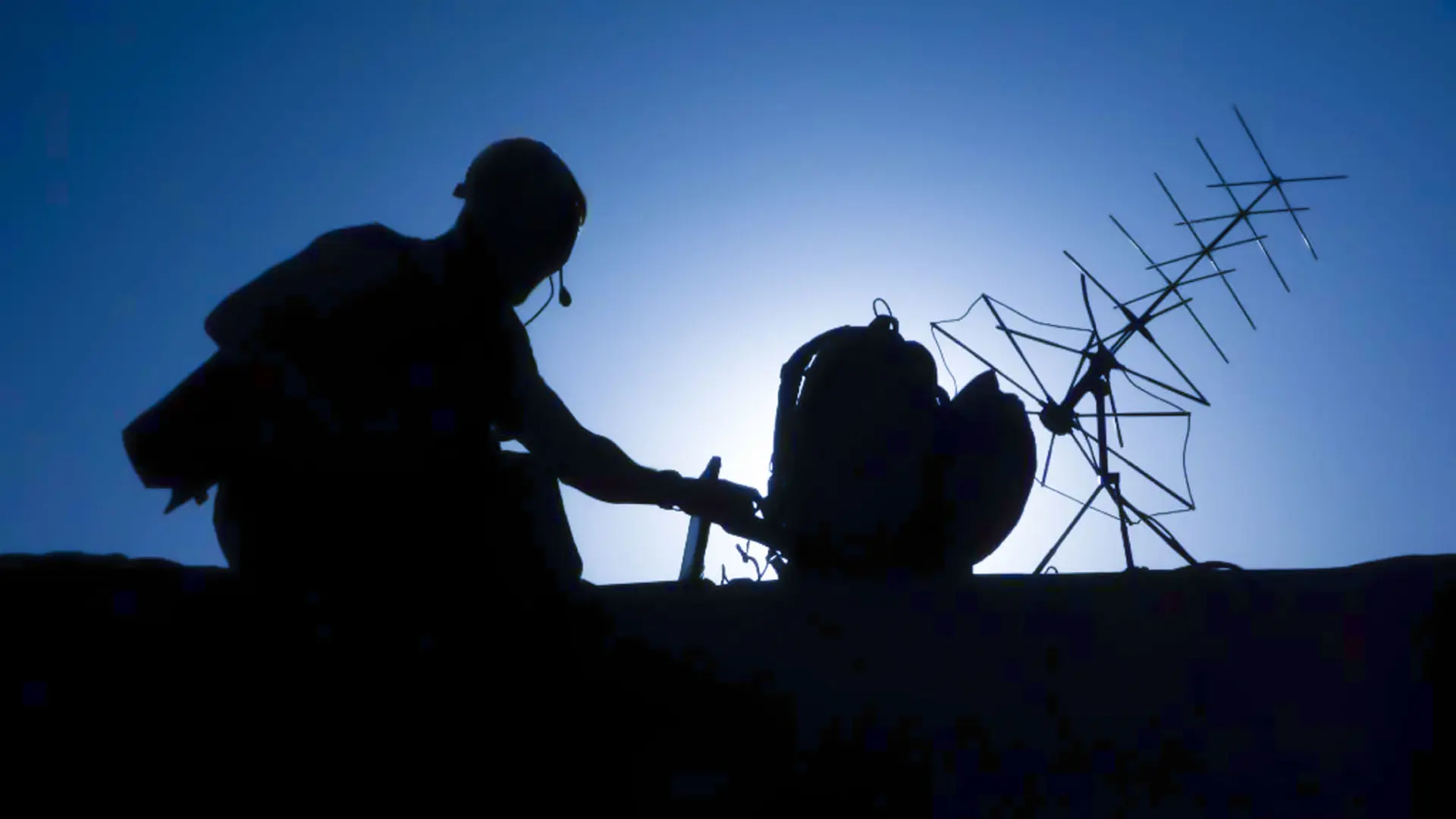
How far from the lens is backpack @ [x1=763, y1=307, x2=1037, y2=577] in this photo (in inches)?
76.7

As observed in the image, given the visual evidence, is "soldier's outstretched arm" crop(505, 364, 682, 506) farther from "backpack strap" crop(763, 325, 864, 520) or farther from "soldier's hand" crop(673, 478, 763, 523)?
"backpack strap" crop(763, 325, 864, 520)

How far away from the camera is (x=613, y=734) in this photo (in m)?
1.27

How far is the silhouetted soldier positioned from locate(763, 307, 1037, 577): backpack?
0.19 meters

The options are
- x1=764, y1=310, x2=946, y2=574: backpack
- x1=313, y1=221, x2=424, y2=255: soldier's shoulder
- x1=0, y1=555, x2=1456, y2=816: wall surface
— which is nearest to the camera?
x1=0, y1=555, x2=1456, y2=816: wall surface

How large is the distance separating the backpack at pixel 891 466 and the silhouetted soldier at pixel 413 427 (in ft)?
0.62

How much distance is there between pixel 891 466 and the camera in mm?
1991

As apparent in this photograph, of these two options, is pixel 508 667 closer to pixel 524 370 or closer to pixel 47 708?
pixel 47 708

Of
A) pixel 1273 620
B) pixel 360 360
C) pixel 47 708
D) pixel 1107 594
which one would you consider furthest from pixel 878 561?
pixel 47 708

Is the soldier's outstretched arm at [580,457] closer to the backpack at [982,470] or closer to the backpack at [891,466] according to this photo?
the backpack at [891,466]

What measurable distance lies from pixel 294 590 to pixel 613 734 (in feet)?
1.68

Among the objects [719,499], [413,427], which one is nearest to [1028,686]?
[719,499]

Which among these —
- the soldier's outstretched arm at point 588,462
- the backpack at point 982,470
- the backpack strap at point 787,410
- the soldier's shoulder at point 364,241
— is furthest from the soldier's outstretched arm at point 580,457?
the backpack at point 982,470

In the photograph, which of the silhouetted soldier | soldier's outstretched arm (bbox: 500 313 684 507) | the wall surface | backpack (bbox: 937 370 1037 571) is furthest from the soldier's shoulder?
backpack (bbox: 937 370 1037 571)

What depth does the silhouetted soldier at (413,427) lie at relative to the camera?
135 centimetres
